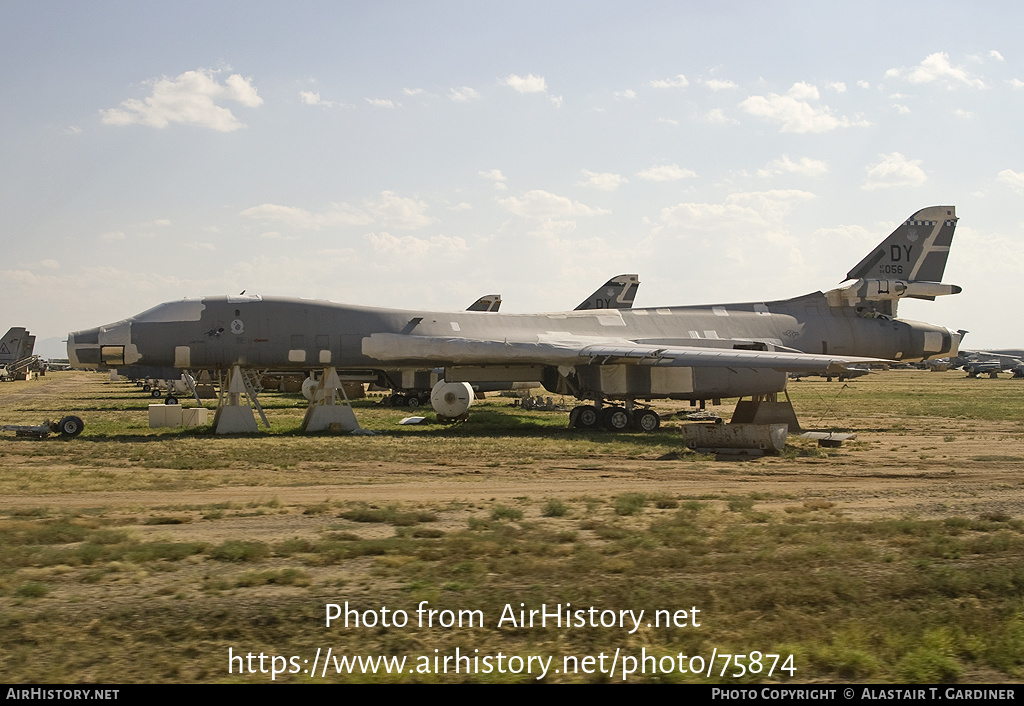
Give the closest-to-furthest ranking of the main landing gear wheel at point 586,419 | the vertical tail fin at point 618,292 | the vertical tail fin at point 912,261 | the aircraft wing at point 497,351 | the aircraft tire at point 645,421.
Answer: the aircraft wing at point 497,351 < the aircraft tire at point 645,421 < the main landing gear wheel at point 586,419 < the vertical tail fin at point 912,261 < the vertical tail fin at point 618,292

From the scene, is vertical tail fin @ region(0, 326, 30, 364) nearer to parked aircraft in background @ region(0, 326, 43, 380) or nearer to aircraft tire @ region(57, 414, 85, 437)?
parked aircraft in background @ region(0, 326, 43, 380)

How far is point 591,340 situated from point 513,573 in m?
18.5

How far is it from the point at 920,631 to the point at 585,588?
8.24 ft

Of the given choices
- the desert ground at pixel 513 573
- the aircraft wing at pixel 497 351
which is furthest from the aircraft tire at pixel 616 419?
the desert ground at pixel 513 573

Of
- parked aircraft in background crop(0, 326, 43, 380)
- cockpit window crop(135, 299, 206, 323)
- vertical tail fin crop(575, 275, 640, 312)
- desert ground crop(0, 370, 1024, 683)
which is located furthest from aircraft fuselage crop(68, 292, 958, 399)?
parked aircraft in background crop(0, 326, 43, 380)

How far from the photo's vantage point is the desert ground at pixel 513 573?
5.76m

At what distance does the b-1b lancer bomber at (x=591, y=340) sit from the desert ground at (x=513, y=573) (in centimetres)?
690

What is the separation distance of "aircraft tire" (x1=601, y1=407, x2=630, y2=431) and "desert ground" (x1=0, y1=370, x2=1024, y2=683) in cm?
891

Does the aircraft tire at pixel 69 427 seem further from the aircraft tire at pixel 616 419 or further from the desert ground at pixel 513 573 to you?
the aircraft tire at pixel 616 419

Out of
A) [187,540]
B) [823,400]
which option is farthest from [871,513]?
[823,400]

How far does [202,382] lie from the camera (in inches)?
1895

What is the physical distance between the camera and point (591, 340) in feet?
85.0

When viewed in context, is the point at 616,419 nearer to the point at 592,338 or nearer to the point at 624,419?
the point at 624,419

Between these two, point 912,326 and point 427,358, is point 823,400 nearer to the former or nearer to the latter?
point 912,326
